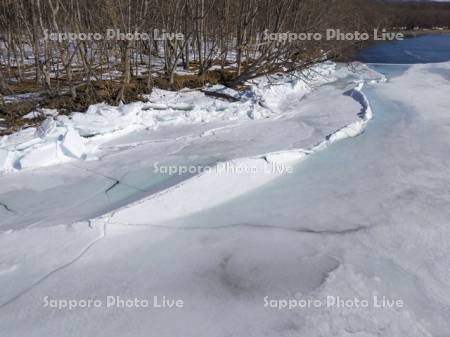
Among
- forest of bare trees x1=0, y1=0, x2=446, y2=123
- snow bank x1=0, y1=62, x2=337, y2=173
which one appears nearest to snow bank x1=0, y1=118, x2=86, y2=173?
snow bank x1=0, y1=62, x2=337, y2=173

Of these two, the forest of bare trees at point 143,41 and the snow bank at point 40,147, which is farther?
the forest of bare trees at point 143,41

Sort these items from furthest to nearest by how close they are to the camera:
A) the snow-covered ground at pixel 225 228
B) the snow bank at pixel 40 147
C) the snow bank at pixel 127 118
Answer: the snow bank at pixel 127 118
the snow bank at pixel 40 147
the snow-covered ground at pixel 225 228

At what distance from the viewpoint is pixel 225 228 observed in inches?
138

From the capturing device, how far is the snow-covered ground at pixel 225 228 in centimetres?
249

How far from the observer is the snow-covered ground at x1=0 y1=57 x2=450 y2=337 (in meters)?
2.49

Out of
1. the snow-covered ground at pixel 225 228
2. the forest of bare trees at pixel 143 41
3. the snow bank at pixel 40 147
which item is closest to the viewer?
the snow-covered ground at pixel 225 228

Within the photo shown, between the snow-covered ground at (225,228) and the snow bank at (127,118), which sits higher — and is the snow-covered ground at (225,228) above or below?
below

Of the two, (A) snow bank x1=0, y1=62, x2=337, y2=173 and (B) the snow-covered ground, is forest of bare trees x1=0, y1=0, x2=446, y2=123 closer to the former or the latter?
(A) snow bank x1=0, y1=62, x2=337, y2=173

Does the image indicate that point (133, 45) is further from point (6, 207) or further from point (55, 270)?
point (55, 270)

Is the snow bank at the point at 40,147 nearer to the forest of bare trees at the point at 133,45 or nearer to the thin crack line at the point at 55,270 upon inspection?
the forest of bare trees at the point at 133,45

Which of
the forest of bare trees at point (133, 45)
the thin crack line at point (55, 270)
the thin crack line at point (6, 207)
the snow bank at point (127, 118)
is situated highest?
the forest of bare trees at point (133, 45)

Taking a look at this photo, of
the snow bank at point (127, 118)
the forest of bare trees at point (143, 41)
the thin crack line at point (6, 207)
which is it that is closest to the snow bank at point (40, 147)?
the snow bank at point (127, 118)

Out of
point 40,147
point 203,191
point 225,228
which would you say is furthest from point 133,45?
point 225,228

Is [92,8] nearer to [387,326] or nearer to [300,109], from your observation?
[300,109]
